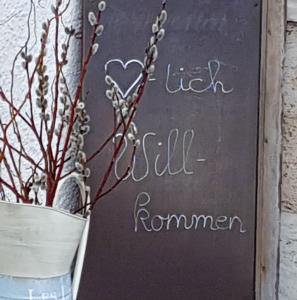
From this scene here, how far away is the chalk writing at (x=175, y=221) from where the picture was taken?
199 cm

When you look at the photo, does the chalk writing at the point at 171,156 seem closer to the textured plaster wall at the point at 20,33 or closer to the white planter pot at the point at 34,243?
the textured plaster wall at the point at 20,33

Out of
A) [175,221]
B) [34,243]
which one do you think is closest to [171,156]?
[175,221]

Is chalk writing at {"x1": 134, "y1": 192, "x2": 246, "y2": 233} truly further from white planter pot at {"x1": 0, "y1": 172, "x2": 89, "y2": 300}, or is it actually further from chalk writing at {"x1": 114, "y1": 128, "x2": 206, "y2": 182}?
white planter pot at {"x1": 0, "y1": 172, "x2": 89, "y2": 300}

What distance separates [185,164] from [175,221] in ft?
0.53

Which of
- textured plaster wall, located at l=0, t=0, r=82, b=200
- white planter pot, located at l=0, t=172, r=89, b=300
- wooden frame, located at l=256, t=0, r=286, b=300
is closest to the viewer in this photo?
white planter pot, located at l=0, t=172, r=89, b=300

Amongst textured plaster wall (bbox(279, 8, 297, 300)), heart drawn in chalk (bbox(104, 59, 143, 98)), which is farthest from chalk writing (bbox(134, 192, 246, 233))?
heart drawn in chalk (bbox(104, 59, 143, 98))

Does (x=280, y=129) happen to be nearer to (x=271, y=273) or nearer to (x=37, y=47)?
(x=271, y=273)

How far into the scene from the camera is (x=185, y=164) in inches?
79.0

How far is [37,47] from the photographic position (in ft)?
6.45

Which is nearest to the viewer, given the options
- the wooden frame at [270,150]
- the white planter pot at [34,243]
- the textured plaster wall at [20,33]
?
the white planter pot at [34,243]

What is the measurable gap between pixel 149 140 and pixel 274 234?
47cm

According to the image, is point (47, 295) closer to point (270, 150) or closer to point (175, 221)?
point (175, 221)

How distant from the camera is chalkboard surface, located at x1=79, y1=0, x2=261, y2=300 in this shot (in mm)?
1981

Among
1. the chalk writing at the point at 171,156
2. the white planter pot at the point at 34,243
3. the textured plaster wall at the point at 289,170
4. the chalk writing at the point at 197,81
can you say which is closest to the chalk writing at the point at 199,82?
the chalk writing at the point at 197,81
